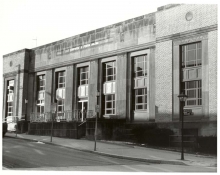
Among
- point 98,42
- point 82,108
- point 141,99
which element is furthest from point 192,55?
point 82,108

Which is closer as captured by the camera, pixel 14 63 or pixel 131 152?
pixel 131 152

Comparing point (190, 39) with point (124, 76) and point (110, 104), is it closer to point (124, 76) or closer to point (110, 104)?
point (124, 76)

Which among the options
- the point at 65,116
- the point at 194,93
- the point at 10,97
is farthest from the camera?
the point at 65,116

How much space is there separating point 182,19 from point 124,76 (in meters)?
5.60

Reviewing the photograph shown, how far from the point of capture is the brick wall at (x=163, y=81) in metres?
20.1

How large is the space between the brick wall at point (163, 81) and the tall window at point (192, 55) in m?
0.96

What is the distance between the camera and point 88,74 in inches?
988

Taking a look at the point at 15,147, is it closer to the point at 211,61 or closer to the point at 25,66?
the point at 25,66

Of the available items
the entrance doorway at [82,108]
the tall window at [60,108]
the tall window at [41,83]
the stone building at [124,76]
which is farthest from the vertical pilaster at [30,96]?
the entrance doorway at [82,108]

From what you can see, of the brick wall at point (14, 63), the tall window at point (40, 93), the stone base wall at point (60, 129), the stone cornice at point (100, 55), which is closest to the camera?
the brick wall at point (14, 63)

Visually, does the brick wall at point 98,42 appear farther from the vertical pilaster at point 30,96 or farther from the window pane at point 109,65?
the vertical pilaster at point 30,96

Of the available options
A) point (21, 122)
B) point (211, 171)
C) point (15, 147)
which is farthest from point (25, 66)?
point (211, 171)

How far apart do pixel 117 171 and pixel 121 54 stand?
422 inches

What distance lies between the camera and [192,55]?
19109mm
